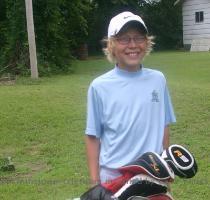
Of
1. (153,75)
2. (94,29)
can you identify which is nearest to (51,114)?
(153,75)

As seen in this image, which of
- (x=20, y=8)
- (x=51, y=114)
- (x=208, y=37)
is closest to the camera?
(x=51, y=114)

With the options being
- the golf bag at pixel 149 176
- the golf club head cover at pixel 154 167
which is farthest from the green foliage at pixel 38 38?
the golf club head cover at pixel 154 167

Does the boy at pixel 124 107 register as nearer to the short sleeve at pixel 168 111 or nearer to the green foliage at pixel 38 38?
the short sleeve at pixel 168 111

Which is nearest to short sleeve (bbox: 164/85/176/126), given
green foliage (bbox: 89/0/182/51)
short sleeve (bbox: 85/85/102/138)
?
short sleeve (bbox: 85/85/102/138)

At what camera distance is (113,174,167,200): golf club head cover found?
250 cm

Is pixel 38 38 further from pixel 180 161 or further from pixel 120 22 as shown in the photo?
pixel 180 161

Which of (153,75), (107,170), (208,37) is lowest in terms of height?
(208,37)

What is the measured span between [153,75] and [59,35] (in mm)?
18345

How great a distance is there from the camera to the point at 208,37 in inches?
1373

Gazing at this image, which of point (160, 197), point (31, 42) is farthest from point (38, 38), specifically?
point (160, 197)

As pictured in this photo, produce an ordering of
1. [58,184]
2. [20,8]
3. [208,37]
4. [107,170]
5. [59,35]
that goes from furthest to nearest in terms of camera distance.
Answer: [208,37]
[59,35]
[20,8]
[58,184]
[107,170]

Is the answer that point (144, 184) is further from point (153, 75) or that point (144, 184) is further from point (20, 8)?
point (20, 8)

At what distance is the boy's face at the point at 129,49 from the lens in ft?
9.70

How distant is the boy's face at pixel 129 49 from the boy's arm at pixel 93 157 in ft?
1.39
